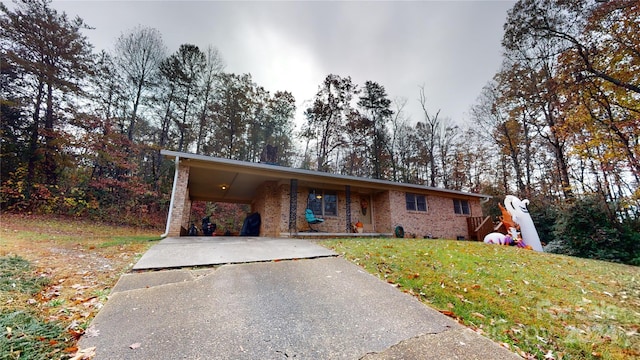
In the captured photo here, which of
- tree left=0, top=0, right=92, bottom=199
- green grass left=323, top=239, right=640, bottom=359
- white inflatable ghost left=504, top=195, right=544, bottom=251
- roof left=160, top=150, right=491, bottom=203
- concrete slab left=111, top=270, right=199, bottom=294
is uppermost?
tree left=0, top=0, right=92, bottom=199

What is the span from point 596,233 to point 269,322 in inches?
457

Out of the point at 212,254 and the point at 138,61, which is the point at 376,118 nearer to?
the point at 138,61

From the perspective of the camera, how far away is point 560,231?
8945mm

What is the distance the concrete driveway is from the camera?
1.84 metres

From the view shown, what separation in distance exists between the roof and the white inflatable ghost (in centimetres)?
286

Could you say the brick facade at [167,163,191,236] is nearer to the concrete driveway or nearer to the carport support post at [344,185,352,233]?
the concrete driveway

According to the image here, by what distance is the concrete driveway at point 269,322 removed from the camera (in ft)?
6.03

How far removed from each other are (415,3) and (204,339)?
11593 mm

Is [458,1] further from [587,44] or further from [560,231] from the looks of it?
[560,231]

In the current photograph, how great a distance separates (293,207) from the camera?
9078mm

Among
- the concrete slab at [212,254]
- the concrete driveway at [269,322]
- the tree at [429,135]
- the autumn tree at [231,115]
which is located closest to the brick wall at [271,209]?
the concrete slab at [212,254]

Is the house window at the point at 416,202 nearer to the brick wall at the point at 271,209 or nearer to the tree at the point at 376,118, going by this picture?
the brick wall at the point at 271,209

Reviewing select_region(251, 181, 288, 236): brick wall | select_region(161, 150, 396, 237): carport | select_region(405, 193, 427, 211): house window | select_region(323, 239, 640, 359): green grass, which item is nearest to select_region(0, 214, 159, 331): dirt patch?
select_region(161, 150, 396, 237): carport

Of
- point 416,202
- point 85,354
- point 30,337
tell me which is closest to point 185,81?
point 416,202
